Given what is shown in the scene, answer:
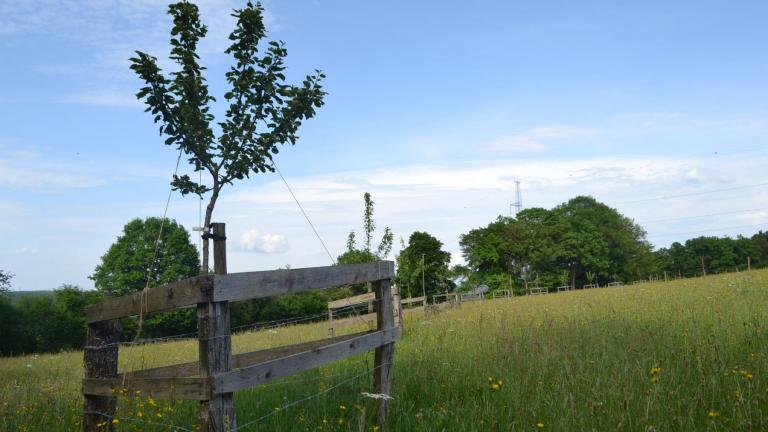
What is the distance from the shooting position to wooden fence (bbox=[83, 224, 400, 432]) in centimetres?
379

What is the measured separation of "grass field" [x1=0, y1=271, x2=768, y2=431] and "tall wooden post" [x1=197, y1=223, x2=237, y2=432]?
1.13m

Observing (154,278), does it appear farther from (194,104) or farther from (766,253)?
(766,253)

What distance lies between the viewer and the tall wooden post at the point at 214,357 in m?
3.76

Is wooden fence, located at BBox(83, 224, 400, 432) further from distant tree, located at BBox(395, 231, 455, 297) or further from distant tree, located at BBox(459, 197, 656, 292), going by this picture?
distant tree, located at BBox(459, 197, 656, 292)

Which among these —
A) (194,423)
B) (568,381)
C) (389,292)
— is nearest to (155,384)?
(194,423)

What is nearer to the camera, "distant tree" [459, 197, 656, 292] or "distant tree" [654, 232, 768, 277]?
"distant tree" [459, 197, 656, 292]

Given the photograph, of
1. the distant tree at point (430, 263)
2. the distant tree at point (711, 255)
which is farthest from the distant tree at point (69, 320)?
the distant tree at point (711, 255)

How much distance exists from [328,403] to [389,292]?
4.94 feet

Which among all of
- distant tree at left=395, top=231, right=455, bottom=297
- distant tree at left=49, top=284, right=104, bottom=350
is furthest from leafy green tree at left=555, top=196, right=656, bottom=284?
distant tree at left=49, top=284, right=104, bottom=350

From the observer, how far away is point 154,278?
40.7m

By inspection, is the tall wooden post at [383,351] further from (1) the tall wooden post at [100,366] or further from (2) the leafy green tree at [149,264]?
(2) the leafy green tree at [149,264]

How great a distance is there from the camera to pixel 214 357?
12.4ft

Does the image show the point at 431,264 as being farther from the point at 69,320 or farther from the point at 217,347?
the point at 217,347

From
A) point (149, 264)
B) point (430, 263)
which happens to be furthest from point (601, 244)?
point (149, 264)
